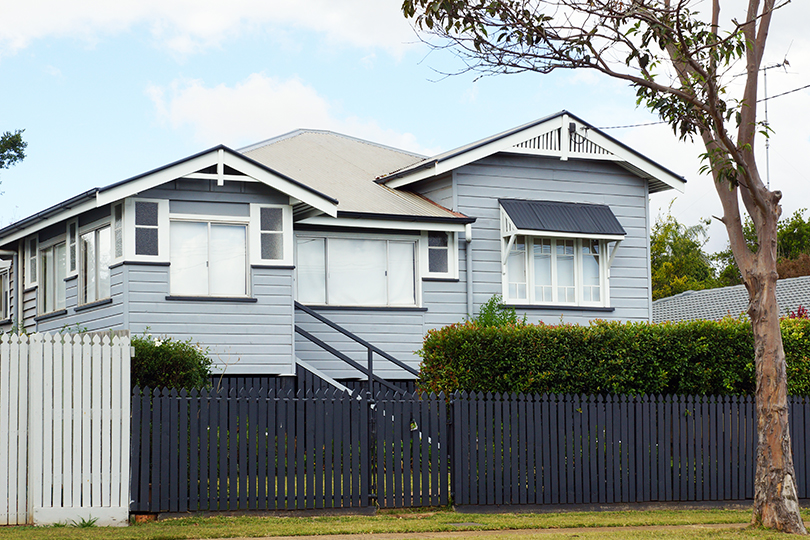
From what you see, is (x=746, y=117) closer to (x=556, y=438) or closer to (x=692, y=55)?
(x=692, y=55)

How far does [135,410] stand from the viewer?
477 inches

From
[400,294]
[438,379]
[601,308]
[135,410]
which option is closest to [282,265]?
[400,294]

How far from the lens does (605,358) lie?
14609 millimetres

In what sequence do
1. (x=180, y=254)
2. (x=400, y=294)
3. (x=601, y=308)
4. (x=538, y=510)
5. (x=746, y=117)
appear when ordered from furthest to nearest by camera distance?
(x=601, y=308)
(x=400, y=294)
(x=180, y=254)
(x=538, y=510)
(x=746, y=117)

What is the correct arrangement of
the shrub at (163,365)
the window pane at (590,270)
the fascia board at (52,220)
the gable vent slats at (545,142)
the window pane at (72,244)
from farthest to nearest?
the window pane at (590,270), the gable vent slats at (545,142), the window pane at (72,244), the fascia board at (52,220), the shrub at (163,365)

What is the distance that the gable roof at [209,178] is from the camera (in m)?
16.7

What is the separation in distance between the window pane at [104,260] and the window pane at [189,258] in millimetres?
1319

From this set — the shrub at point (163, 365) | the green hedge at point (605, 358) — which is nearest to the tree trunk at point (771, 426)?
the green hedge at point (605, 358)

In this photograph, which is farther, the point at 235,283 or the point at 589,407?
the point at 235,283

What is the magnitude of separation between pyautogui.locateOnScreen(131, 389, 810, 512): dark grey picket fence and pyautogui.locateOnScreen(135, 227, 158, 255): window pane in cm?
481

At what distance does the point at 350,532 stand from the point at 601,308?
11.5m

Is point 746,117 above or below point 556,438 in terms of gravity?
above

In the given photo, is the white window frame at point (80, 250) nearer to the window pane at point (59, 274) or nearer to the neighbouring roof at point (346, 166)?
the window pane at point (59, 274)

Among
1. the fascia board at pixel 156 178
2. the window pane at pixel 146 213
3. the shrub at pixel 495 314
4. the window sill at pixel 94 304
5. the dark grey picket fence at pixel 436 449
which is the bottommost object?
the dark grey picket fence at pixel 436 449
